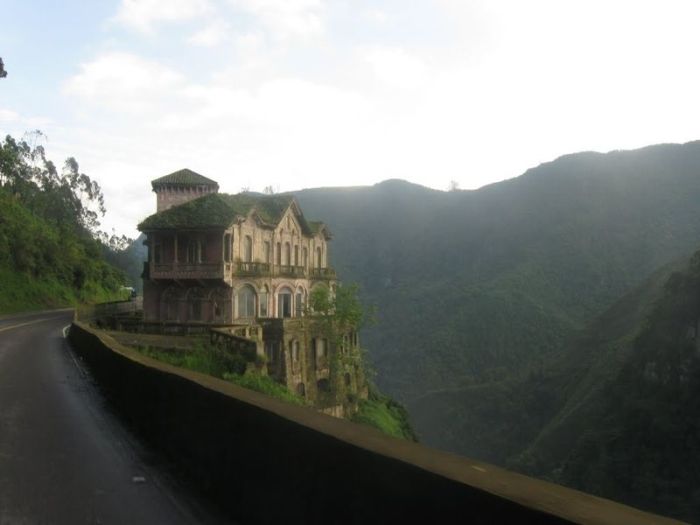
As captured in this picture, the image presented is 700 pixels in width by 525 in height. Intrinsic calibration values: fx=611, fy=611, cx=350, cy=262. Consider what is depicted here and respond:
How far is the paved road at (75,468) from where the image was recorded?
637 centimetres

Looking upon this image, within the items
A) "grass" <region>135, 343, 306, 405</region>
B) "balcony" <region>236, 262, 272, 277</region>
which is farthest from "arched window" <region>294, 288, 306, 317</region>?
"grass" <region>135, 343, 306, 405</region>

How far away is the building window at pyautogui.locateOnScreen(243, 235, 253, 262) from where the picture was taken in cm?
3884

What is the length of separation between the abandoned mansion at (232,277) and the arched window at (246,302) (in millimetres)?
63

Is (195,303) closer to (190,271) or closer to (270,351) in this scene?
(190,271)

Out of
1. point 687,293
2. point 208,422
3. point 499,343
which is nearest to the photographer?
point 208,422

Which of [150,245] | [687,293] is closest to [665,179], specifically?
[687,293]

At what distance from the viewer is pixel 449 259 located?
191000mm

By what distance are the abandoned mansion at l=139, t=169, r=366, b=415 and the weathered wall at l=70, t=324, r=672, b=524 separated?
24.9 m

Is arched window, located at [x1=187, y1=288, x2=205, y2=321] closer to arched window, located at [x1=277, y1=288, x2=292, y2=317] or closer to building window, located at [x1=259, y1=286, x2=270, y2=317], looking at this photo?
building window, located at [x1=259, y1=286, x2=270, y2=317]

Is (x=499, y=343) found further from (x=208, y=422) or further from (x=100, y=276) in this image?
(x=208, y=422)

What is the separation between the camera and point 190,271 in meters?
36.8

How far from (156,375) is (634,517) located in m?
8.23

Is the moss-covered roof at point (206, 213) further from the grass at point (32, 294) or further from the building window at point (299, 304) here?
the grass at point (32, 294)

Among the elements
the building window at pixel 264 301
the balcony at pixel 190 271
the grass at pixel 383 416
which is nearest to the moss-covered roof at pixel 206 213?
the balcony at pixel 190 271
